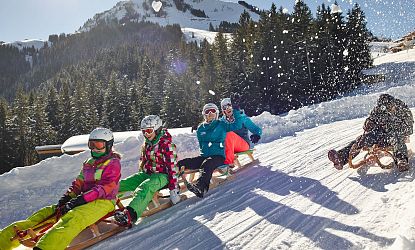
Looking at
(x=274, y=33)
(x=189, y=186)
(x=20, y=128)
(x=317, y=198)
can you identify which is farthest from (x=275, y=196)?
(x=20, y=128)

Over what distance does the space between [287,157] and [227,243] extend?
4.65m

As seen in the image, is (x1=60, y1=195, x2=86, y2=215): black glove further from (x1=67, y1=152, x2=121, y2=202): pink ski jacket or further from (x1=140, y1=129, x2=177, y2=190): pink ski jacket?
(x1=140, y1=129, x2=177, y2=190): pink ski jacket

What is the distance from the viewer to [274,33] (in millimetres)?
38375

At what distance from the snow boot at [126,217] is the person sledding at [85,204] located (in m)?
0.14

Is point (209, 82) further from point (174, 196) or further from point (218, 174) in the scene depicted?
point (174, 196)

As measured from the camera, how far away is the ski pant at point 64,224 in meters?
4.32

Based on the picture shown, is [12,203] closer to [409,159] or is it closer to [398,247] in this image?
[398,247]

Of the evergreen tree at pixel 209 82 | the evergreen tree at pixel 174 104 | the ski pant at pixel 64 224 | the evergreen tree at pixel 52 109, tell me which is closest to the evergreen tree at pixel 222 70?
the evergreen tree at pixel 209 82

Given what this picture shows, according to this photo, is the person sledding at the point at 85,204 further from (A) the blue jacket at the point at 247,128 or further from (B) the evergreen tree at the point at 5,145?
(B) the evergreen tree at the point at 5,145

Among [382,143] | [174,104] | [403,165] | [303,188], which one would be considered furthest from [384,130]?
[174,104]

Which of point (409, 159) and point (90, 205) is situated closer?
point (90, 205)

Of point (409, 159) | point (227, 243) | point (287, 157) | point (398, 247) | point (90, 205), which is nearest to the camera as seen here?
point (398, 247)

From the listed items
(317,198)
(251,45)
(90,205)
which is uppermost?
(251,45)

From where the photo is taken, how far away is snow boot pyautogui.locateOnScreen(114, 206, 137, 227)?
5265 mm
